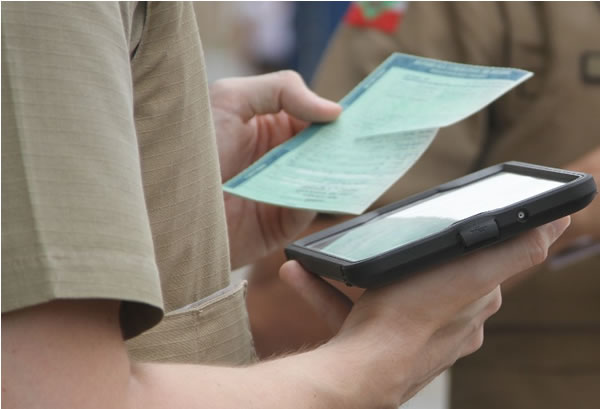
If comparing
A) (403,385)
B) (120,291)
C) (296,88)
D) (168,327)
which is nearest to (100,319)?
(120,291)

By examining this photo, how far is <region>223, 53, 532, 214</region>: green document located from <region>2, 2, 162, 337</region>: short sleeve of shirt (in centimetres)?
46

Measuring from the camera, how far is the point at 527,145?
6.14 ft

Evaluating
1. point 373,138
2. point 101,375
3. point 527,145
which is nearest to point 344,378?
point 101,375

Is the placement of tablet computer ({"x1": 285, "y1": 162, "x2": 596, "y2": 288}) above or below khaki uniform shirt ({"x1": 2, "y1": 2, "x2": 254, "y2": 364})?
below

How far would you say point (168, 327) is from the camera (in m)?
0.83

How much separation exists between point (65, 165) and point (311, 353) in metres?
0.33

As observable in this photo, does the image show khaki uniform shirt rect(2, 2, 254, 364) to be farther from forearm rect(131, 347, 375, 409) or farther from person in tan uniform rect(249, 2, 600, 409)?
person in tan uniform rect(249, 2, 600, 409)

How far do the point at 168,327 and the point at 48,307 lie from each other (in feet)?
0.79

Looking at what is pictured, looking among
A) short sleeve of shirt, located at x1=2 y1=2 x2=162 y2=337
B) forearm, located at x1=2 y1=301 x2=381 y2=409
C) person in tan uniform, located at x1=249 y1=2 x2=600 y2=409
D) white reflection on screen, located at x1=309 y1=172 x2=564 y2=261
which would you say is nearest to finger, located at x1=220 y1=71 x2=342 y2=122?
white reflection on screen, located at x1=309 y1=172 x2=564 y2=261

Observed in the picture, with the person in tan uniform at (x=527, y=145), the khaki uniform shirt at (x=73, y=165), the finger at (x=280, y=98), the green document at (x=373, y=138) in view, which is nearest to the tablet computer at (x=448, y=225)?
the green document at (x=373, y=138)

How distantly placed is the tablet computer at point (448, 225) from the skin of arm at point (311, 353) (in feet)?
0.14

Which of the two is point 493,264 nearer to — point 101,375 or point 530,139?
point 101,375

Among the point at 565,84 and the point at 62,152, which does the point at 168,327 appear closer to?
the point at 62,152

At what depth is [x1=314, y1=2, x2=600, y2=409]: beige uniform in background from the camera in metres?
1.86
